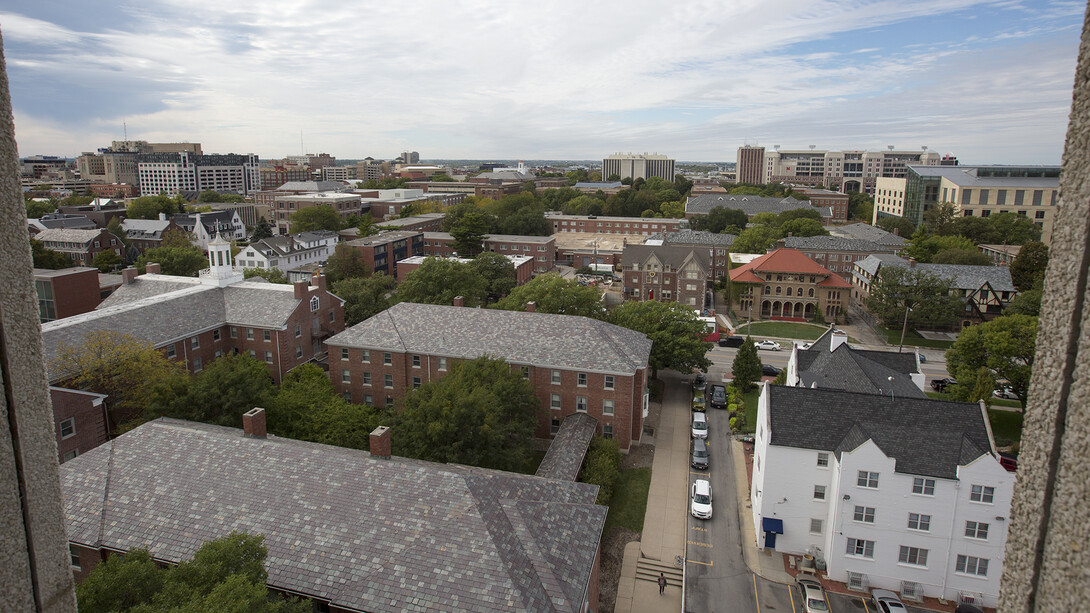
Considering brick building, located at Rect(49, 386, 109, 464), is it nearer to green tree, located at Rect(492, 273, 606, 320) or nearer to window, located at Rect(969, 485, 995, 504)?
green tree, located at Rect(492, 273, 606, 320)

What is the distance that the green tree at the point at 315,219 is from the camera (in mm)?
112438

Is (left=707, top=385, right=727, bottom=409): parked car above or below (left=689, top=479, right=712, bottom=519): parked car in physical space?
above

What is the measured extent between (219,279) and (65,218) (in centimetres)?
7488

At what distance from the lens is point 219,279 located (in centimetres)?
5284

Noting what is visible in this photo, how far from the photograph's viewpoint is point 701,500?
1378 inches

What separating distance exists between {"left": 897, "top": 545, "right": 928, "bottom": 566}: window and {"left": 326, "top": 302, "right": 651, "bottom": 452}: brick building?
55.5ft

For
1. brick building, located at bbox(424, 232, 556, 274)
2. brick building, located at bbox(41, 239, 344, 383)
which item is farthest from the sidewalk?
brick building, located at bbox(424, 232, 556, 274)

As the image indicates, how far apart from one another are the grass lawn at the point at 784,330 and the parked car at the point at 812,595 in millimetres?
45261

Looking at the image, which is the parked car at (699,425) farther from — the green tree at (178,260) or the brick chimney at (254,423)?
the green tree at (178,260)

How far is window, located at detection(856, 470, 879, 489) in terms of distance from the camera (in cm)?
2841

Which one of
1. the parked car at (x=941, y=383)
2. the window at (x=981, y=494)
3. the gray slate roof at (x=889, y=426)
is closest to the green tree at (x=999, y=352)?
the parked car at (x=941, y=383)

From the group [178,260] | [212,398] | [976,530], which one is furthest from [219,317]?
[976,530]

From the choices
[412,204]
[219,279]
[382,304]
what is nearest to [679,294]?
[382,304]

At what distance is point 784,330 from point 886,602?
51666 mm
